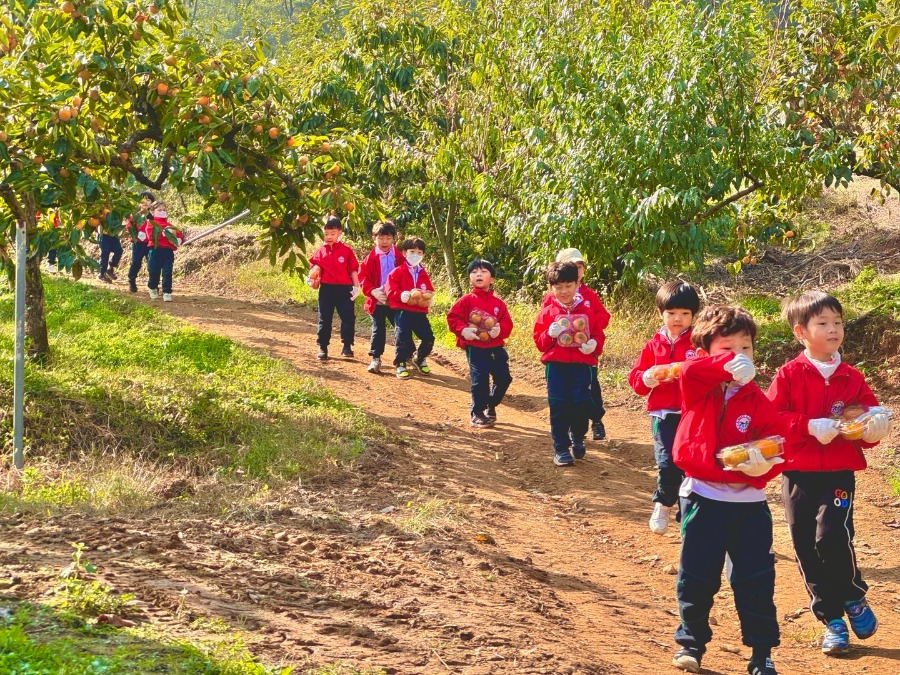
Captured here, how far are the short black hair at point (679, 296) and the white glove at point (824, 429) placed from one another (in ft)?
5.20

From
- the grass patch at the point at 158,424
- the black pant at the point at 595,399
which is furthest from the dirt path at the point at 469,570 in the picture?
the grass patch at the point at 158,424

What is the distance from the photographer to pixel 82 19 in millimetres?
6688

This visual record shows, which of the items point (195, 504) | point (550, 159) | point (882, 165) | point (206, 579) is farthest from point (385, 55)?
point (206, 579)

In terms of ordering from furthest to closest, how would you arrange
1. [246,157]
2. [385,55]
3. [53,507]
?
[385,55]
[246,157]
[53,507]

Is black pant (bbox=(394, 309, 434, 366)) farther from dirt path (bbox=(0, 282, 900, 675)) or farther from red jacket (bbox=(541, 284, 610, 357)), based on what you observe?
red jacket (bbox=(541, 284, 610, 357))

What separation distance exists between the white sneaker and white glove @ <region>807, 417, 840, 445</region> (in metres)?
2.00

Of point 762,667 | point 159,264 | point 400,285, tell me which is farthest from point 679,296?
point 159,264

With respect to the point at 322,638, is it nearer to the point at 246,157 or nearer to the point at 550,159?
the point at 246,157

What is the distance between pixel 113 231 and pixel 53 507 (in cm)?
187

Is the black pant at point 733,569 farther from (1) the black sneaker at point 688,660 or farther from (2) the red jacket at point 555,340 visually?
(2) the red jacket at point 555,340

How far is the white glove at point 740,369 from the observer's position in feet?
13.2

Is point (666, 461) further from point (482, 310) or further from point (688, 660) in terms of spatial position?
point (482, 310)

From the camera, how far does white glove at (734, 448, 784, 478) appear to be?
4.02 m

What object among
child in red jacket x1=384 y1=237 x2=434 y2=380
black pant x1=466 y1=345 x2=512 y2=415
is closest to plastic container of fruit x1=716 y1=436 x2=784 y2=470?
black pant x1=466 y1=345 x2=512 y2=415
